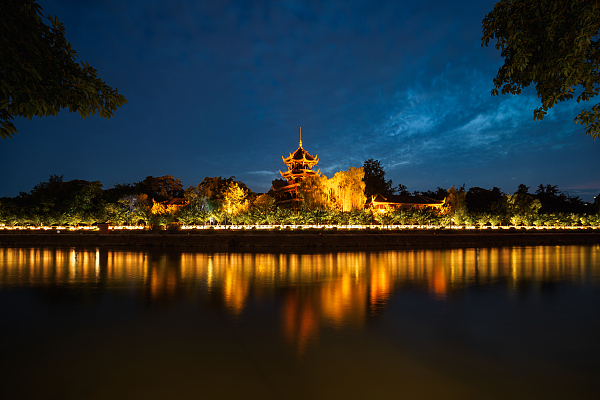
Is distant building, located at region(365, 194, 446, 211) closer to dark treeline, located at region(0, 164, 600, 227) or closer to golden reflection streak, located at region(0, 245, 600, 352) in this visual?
dark treeline, located at region(0, 164, 600, 227)

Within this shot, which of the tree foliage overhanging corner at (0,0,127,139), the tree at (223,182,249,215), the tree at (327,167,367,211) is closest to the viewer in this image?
the tree foliage overhanging corner at (0,0,127,139)

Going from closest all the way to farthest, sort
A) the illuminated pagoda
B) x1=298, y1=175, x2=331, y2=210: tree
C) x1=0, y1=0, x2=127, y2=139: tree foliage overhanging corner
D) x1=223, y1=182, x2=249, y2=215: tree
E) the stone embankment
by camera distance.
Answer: x1=0, y1=0, x2=127, y2=139: tree foliage overhanging corner < the stone embankment < x1=298, y1=175, x2=331, y2=210: tree < x1=223, y1=182, x2=249, y2=215: tree < the illuminated pagoda

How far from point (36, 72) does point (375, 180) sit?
192ft

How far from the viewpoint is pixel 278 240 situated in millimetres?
27188

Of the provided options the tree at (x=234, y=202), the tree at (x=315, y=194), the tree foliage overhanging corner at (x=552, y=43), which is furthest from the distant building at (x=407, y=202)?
the tree foliage overhanging corner at (x=552, y=43)

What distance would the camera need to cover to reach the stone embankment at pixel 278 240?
27.0 metres

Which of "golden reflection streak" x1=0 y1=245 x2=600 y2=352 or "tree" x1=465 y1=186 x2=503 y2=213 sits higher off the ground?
"tree" x1=465 y1=186 x2=503 y2=213

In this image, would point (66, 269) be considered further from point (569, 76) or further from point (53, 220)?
point (53, 220)

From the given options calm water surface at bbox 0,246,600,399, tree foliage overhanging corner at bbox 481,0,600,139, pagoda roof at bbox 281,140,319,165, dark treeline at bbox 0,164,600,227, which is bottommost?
calm water surface at bbox 0,246,600,399

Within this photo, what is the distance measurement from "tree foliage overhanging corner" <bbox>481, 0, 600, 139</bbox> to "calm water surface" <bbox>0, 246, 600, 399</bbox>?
152 inches

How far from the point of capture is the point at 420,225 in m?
35.5

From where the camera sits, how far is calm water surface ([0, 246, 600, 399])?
4457 millimetres

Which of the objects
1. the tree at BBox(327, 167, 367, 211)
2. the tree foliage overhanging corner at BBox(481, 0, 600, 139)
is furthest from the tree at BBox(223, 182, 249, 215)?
the tree foliage overhanging corner at BBox(481, 0, 600, 139)

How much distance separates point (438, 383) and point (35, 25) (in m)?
7.13
